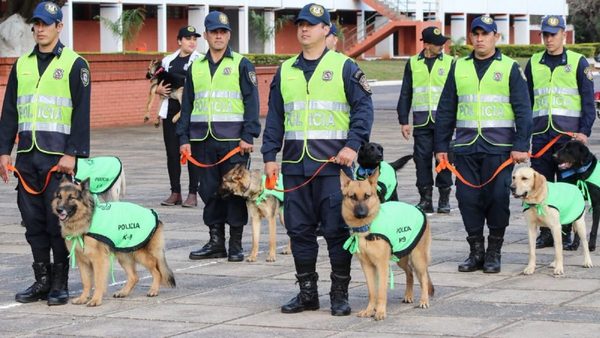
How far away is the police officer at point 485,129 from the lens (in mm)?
10492

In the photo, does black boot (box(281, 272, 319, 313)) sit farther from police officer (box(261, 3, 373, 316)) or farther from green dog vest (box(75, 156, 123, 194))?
green dog vest (box(75, 156, 123, 194))

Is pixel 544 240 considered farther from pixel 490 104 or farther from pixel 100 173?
pixel 100 173

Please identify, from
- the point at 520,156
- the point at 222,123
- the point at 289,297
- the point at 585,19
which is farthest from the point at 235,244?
the point at 585,19

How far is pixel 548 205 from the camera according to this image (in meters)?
10.6

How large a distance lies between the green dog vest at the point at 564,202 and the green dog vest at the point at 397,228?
1935 mm

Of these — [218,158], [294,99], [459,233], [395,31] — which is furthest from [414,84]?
[395,31]

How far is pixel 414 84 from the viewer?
578 inches

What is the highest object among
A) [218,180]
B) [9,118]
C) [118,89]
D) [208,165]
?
[118,89]

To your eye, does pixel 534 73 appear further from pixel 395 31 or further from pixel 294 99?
pixel 395 31

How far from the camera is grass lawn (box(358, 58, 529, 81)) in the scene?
58375mm

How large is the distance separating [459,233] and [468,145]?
7.96 feet

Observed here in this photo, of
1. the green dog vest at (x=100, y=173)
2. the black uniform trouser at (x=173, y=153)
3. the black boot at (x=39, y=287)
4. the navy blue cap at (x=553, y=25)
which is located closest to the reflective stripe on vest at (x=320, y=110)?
the black boot at (x=39, y=287)

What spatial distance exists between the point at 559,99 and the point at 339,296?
12.9 ft

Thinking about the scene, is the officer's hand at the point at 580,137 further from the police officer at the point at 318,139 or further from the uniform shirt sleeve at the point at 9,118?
the uniform shirt sleeve at the point at 9,118
